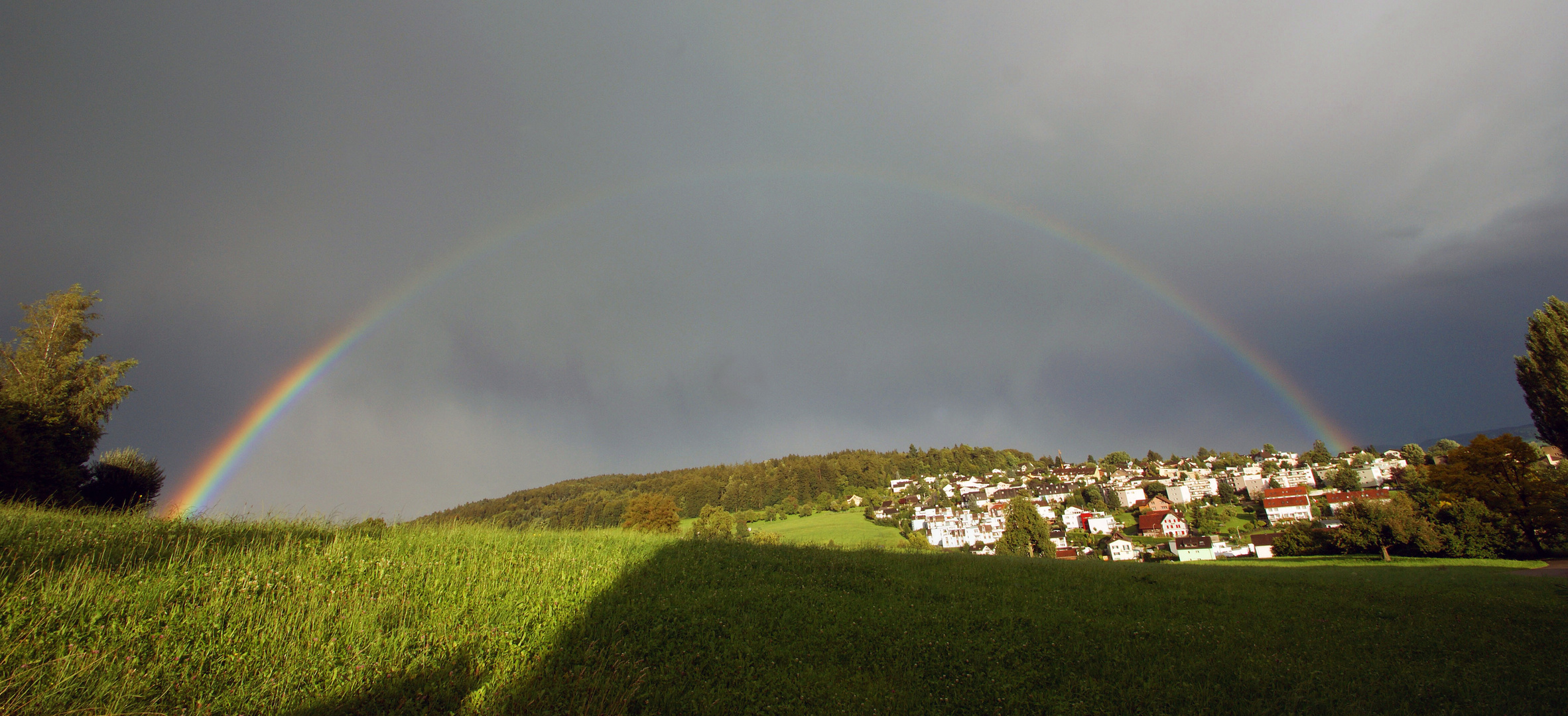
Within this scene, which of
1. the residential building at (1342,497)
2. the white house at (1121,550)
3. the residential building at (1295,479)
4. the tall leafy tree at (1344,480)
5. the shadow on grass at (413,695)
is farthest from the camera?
the residential building at (1295,479)

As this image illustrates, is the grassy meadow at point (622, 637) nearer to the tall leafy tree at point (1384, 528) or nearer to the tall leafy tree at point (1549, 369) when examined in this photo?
the tall leafy tree at point (1384, 528)

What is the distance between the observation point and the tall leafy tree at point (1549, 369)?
40.7 m

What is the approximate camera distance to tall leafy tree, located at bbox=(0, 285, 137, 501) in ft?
67.0

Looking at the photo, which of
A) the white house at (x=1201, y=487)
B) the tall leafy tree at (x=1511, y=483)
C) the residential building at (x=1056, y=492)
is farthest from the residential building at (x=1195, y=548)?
the white house at (x=1201, y=487)

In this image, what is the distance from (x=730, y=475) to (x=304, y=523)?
5874 inches

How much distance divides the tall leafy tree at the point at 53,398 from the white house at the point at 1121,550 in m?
100

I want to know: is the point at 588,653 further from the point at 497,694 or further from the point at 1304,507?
the point at 1304,507

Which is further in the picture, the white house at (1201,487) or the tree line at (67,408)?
the white house at (1201,487)

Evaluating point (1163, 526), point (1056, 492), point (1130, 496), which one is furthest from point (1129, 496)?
point (1163, 526)

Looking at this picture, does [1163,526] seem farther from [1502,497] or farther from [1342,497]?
[1502,497]

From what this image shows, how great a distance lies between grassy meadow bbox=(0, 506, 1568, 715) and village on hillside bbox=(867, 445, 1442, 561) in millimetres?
46713

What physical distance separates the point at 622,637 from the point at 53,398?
33.1 m

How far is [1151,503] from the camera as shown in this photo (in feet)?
443

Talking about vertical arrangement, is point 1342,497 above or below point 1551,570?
above
